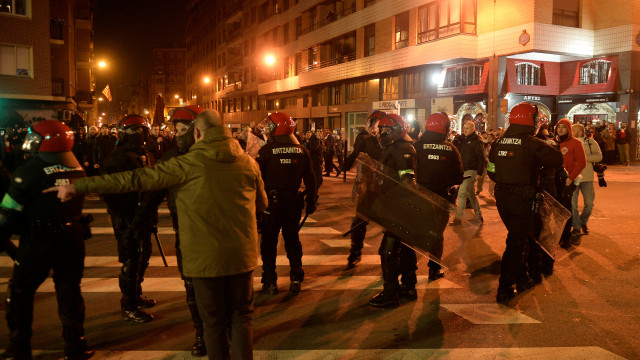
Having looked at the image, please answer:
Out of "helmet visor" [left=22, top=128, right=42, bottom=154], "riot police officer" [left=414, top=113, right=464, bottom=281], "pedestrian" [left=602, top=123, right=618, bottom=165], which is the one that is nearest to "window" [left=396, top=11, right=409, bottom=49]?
"pedestrian" [left=602, top=123, right=618, bottom=165]

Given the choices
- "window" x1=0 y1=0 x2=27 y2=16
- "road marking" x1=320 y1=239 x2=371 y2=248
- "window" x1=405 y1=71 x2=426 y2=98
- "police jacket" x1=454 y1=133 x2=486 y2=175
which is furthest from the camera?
"window" x1=405 y1=71 x2=426 y2=98

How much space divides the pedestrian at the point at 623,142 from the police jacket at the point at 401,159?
73.8 feet

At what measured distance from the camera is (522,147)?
17.5 ft

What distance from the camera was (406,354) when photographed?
402 cm

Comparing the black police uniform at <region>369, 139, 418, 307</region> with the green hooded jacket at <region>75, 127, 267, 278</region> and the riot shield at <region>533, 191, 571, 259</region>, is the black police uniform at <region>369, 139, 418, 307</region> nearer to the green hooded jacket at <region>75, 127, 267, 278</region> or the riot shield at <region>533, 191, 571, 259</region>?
the riot shield at <region>533, 191, 571, 259</region>

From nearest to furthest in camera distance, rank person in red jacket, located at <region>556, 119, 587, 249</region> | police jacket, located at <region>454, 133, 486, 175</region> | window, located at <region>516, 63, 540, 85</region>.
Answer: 1. person in red jacket, located at <region>556, 119, 587, 249</region>
2. police jacket, located at <region>454, 133, 486, 175</region>
3. window, located at <region>516, 63, 540, 85</region>

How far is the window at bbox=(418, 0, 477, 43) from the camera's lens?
2498 centimetres

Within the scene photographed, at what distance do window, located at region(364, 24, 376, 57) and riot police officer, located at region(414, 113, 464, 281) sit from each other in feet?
89.5

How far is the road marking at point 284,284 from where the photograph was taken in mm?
5746

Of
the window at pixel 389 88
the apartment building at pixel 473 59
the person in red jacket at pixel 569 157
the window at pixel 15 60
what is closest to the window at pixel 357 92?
the apartment building at pixel 473 59

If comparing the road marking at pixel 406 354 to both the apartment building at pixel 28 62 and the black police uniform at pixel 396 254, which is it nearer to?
the black police uniform at pixel 396 254

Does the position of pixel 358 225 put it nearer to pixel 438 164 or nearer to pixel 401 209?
pixel 438 164

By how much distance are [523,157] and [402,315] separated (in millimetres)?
2151

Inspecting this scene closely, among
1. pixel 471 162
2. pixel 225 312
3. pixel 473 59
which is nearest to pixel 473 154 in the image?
pixel 471 162
